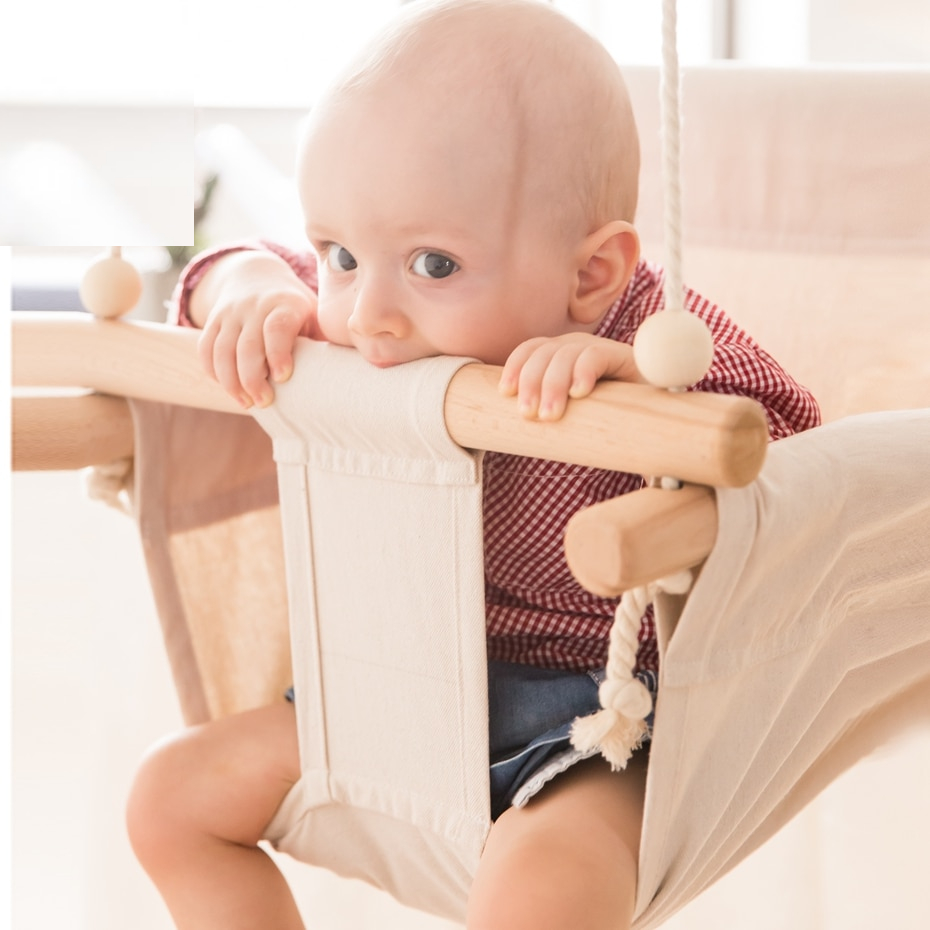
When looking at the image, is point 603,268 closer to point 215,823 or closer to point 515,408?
point 515,408

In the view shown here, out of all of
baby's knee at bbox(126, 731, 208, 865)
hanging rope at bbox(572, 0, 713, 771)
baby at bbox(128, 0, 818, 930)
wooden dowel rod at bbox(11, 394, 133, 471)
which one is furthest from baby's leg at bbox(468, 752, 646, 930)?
wooden dowel rod at bbox(11, 394, 133, 471)

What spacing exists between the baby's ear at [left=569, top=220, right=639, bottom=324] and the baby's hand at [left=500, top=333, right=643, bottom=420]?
13 centimetres

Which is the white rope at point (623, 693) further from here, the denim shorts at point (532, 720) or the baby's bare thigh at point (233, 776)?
the baby's bare thigh at point (233, 776)

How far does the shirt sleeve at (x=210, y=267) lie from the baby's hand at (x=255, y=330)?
0.05 meters

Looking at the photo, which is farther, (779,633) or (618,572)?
(779,633)

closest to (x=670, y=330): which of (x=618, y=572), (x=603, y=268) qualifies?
(x=618, y=572)

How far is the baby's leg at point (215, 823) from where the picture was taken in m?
0.83

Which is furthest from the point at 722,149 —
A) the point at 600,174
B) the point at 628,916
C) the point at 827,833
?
the point at 628,916

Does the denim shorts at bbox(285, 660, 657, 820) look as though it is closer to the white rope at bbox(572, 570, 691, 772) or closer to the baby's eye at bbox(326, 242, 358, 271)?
the white rope at bbox(572, 570, 691, 772)

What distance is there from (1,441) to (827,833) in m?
0.78

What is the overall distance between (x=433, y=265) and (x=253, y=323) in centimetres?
12

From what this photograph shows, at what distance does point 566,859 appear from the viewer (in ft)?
2.18

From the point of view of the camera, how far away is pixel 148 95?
80.1 inches

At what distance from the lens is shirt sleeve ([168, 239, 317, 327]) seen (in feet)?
3.02
